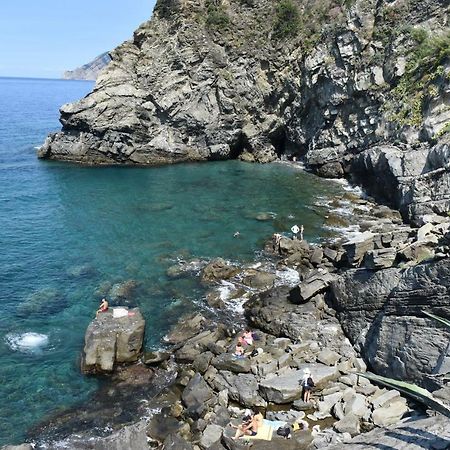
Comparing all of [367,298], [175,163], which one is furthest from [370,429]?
[175,163]

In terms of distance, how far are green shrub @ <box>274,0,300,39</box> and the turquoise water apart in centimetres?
1939

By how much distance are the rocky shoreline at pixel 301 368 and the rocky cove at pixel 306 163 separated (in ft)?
0.27

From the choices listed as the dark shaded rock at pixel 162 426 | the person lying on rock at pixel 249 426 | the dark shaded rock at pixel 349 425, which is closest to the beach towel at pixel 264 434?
the person lying on rock at pixel 249 426

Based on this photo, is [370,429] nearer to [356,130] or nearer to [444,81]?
[444,81]

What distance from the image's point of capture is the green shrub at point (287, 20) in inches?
2559

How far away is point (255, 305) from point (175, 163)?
42586mm

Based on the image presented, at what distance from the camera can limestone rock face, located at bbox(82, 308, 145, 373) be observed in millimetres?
21828

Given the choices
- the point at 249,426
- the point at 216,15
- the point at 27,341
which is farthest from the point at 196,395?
the point at 216,15

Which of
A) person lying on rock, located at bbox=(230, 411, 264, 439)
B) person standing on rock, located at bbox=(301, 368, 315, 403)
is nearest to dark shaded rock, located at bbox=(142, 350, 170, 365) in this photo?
person lying on rock, located at bbox=(230, 411, 264, 439)

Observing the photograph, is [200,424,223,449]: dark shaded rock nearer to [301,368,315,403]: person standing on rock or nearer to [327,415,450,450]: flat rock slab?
[301,368,315,403]: person standing on rock

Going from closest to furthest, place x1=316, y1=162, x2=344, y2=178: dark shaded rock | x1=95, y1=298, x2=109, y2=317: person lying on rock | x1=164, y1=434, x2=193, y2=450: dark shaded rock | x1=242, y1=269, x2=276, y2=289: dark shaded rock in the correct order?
1. x1=164, y1=434, x2=193, y2=450: dark shaded rock
2. x1=95, y1=298, x2=109, y2=317: person lying on rock
3. x1=242, y1=269, x2=276, y2=289: dark shaded rock
4. x1=316, y1=162, x2=344, y2=178: dark shaded rock

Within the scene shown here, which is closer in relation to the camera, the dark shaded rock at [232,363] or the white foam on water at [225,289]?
the dark shaded rock at [232,363]

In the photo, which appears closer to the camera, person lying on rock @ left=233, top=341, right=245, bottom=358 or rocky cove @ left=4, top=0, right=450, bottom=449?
rocky cove @ left=4, top=0, right=450, bottom=449

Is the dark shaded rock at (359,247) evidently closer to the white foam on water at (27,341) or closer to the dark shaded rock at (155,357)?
the dark shaded rock at (155,357)
